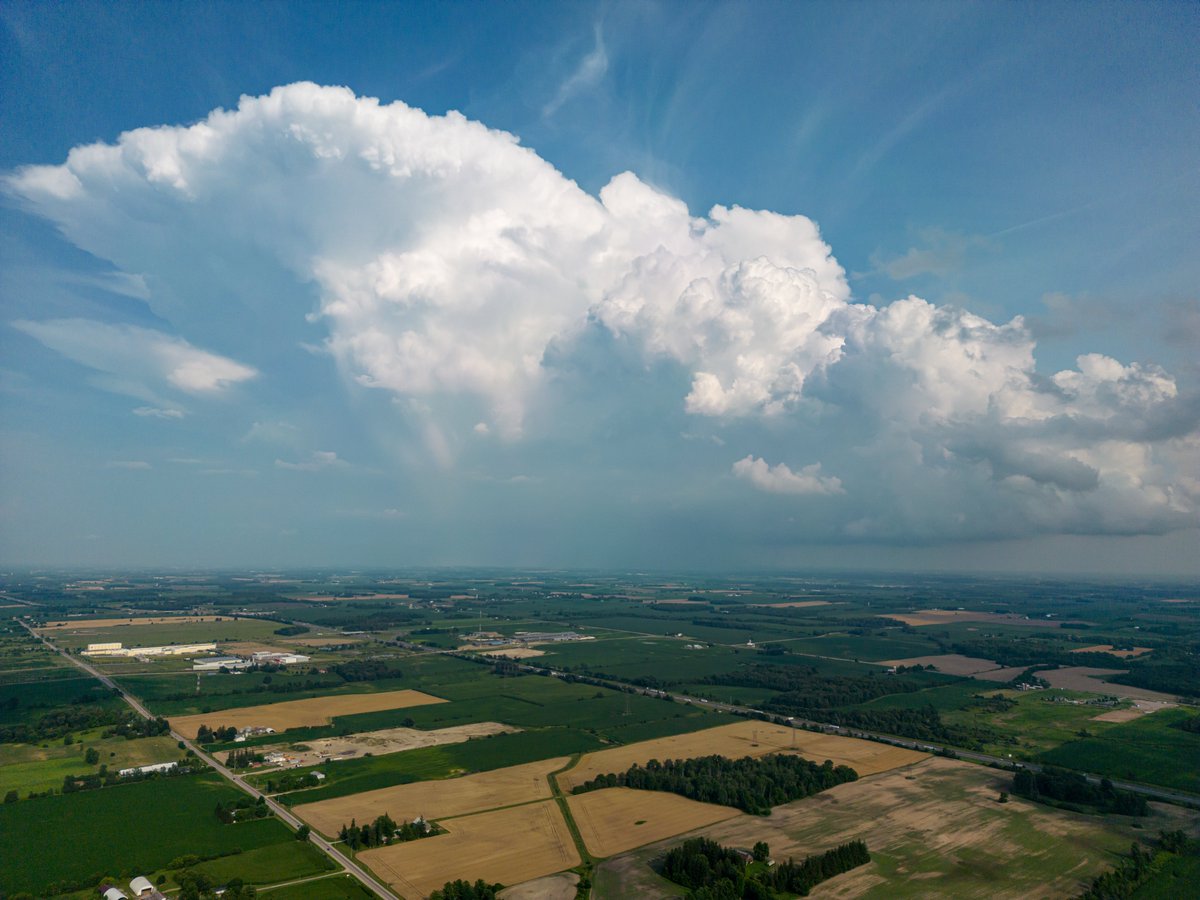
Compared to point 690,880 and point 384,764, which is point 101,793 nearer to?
point 384,764

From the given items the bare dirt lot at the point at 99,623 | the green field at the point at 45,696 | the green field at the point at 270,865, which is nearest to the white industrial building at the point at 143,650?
the green field at the point at 45,696

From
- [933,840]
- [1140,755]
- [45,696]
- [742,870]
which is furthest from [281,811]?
[1140,755]

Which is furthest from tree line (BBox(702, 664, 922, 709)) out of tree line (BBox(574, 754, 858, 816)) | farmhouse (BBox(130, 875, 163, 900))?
farmhouse (BBox(130, 875, 163, 900))

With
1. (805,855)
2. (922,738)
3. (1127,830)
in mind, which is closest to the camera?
(805,855)

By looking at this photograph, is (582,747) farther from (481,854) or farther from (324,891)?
(324,891)

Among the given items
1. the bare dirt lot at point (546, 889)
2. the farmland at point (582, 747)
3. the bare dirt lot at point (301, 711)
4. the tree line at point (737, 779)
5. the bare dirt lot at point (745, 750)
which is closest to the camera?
the bare dirt lot at point (546, 889)

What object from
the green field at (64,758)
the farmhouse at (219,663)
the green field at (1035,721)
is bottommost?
the green field at (1035,721)

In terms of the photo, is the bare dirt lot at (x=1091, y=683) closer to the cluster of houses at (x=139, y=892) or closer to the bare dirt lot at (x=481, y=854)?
the bare dirt lot at (x=481, y=854)

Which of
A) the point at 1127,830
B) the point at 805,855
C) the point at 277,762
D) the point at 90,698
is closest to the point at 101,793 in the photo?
the point at 277,762
